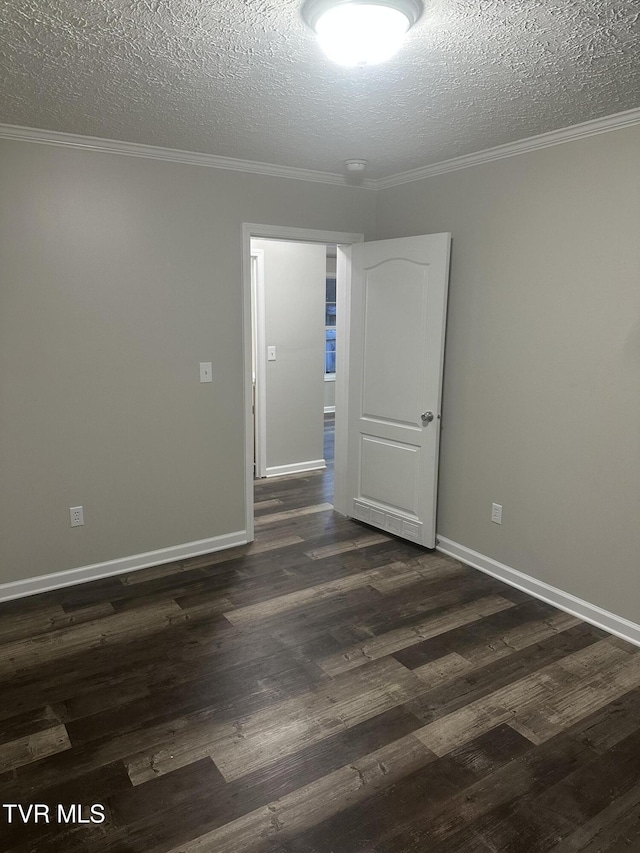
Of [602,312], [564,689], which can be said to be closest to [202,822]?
[564,689]

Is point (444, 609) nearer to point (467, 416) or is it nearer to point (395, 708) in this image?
point (395, 708)

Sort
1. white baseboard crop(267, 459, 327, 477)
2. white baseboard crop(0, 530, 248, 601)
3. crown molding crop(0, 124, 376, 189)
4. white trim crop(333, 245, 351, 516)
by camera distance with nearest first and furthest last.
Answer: crown molding crop(0, 124, 376, 189)
white baseboard crop(0, 530, 248, 601)
white trim crop(333, 245, 351, 516)
white baseboard crop(267, 459, 327, 477)

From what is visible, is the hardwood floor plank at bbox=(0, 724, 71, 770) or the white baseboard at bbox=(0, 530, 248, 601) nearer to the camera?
the hardwood floor plank at bbox=(0, 724, 71, 770)

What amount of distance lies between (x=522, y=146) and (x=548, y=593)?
7.90ft

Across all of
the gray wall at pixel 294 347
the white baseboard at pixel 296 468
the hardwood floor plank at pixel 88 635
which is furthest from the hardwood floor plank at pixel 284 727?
the gray wall at pixel 294 347

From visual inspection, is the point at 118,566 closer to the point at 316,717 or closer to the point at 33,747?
the point at 33,747

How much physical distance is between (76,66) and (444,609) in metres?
2.94

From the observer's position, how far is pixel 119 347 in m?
3.23

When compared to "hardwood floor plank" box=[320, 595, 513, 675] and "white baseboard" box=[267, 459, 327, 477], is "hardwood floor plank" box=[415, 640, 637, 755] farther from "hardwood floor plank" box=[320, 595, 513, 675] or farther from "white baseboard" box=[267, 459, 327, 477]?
"white baseboard" box=[267, 459, 327, 477]

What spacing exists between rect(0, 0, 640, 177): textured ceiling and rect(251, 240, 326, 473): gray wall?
2.08 m

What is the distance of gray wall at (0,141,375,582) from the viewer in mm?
2945

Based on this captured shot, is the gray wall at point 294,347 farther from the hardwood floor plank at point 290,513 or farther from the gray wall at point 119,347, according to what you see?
the gray wall at point 119,347

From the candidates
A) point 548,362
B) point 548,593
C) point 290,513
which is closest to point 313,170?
point 548,362

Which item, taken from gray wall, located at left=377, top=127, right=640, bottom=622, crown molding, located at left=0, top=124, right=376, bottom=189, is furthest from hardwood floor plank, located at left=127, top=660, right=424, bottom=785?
crown molding, located at left=0, top=124, right=376, bottom=189
